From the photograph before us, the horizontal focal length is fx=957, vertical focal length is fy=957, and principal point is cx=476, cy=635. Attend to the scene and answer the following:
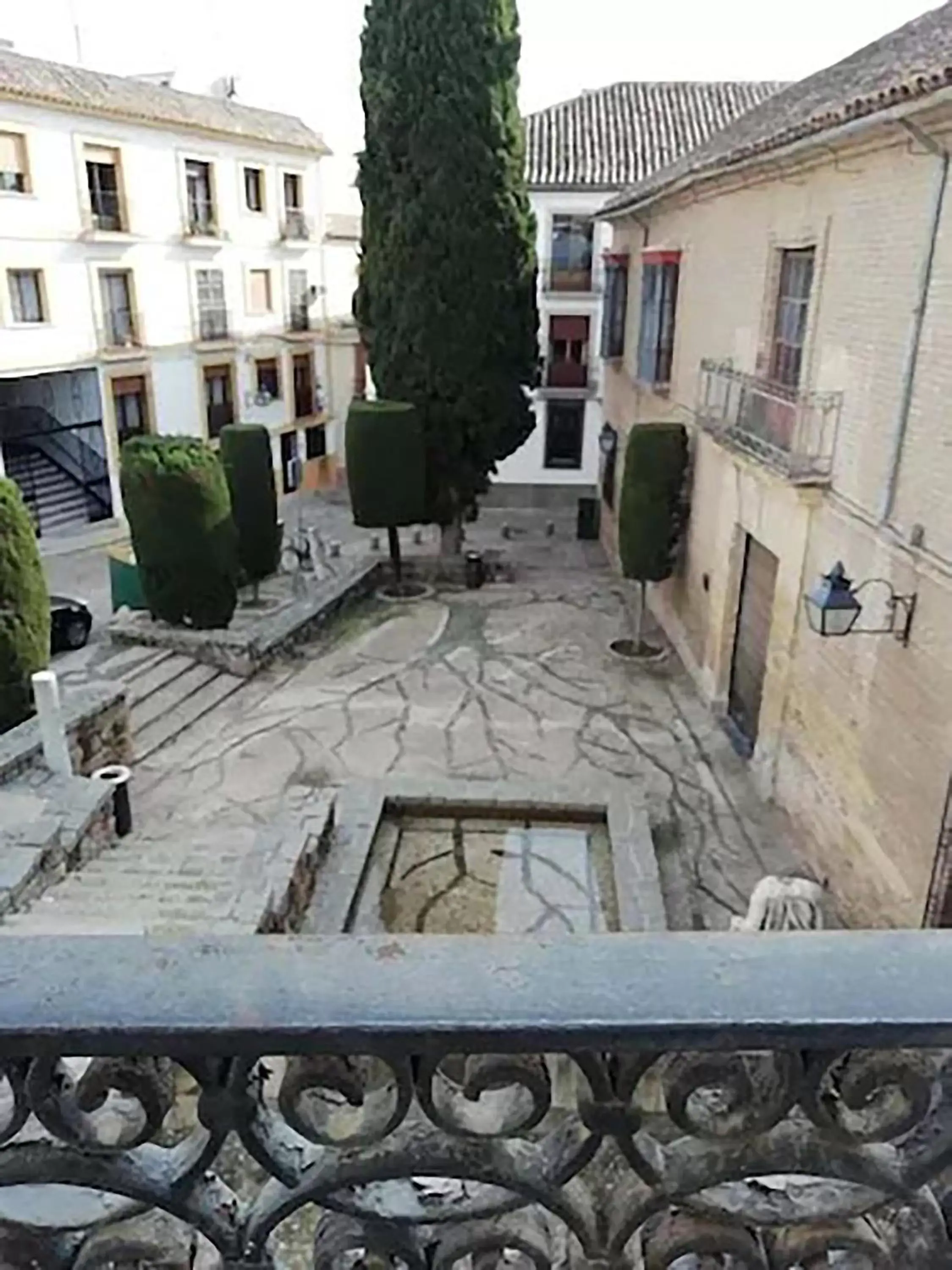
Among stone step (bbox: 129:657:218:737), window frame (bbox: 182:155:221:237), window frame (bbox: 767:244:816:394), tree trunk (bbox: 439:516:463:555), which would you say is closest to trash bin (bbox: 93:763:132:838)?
stone step (bbox: 129:657:218:737)

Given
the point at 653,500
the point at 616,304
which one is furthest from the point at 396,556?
the point at 616,304

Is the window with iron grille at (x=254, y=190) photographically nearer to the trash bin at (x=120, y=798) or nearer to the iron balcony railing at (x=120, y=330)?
the iron balcony railing at (x=120, y=330)

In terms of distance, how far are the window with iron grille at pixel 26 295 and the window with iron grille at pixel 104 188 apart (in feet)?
5.81

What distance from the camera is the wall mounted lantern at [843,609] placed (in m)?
6.53

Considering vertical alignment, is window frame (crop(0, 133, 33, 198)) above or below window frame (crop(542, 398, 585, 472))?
above

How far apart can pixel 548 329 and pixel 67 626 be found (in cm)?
1349

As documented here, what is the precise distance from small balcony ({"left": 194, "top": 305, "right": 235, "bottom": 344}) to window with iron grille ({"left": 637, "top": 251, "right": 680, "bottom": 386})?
11529 mm

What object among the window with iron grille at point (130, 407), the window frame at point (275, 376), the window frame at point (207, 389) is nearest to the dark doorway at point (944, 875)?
the window with iron grille at point (130, 407)

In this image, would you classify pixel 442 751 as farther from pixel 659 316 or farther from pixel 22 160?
pixel 22 160

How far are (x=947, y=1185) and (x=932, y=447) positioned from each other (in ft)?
19.8

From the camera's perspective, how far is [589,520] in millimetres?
20109

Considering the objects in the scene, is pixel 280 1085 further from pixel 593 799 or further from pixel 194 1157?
pixel 593 799

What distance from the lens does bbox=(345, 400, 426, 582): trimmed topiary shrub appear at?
15312 millimetres

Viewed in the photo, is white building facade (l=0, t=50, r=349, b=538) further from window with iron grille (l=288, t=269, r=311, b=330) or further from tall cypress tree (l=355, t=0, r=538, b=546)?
tall cypress tree (l=355, t=0, r=538, b=546)
